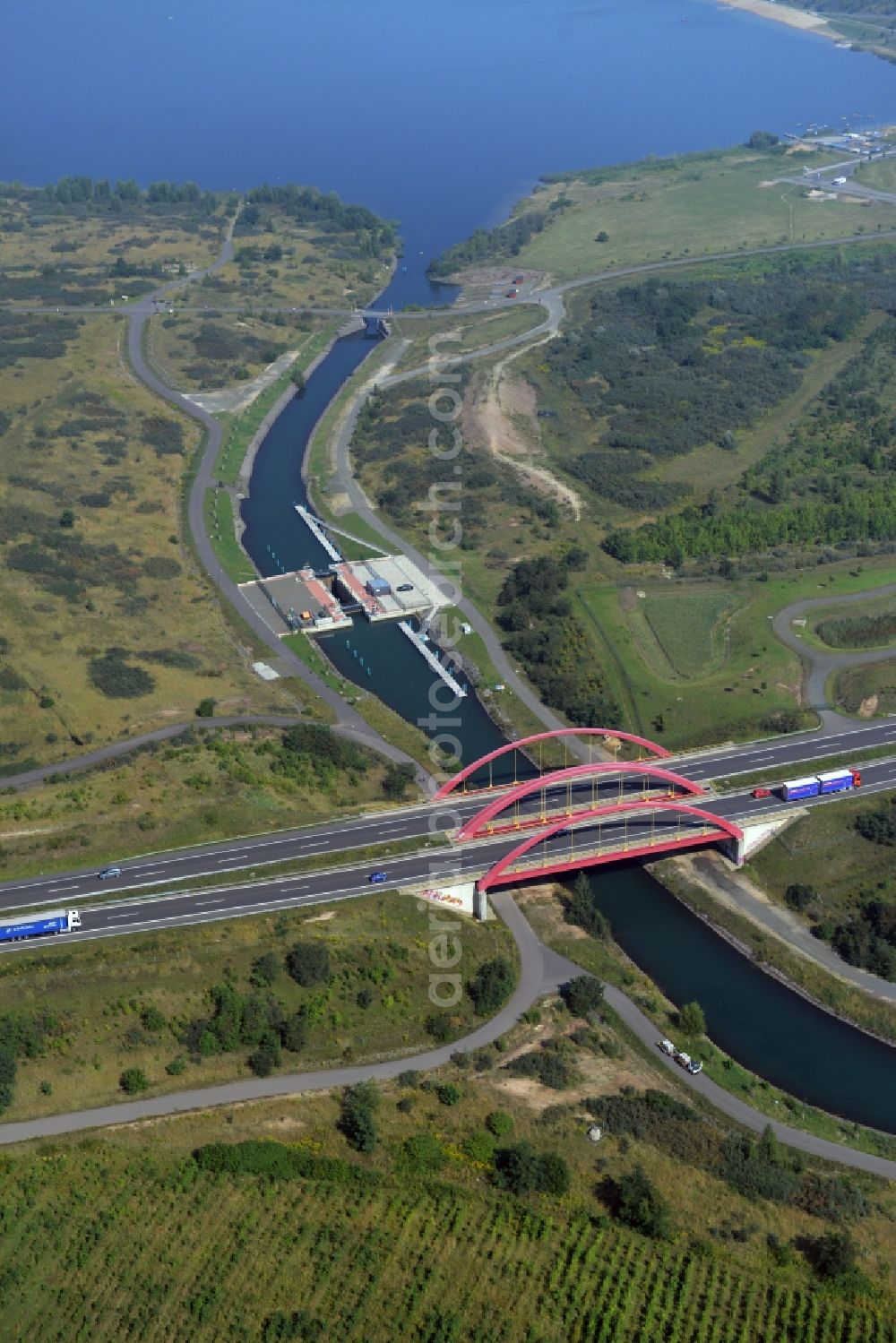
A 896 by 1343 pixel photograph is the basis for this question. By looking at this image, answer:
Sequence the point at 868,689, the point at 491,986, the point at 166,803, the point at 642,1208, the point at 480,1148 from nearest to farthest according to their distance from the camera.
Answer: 1. the point at 642,1208
2. the point at 480,1148
3. the point at 491,986
4. the point at 166,803
5. the point at 868,689

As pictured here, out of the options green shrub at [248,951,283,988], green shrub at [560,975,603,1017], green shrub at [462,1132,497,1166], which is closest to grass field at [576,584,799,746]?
green shrub at [560,975,603,1017]

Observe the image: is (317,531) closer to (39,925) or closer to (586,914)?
(586,914)

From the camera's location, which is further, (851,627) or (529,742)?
(851,627)

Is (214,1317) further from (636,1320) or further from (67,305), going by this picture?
(67,305)

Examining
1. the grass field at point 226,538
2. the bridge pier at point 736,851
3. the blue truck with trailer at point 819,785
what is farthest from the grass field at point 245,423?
the bridge pier at point 736,851

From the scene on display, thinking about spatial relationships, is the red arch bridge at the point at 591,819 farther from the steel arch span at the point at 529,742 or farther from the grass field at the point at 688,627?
the grass field at the point at 688,627

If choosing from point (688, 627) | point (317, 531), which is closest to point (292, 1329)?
point (688, 627)
